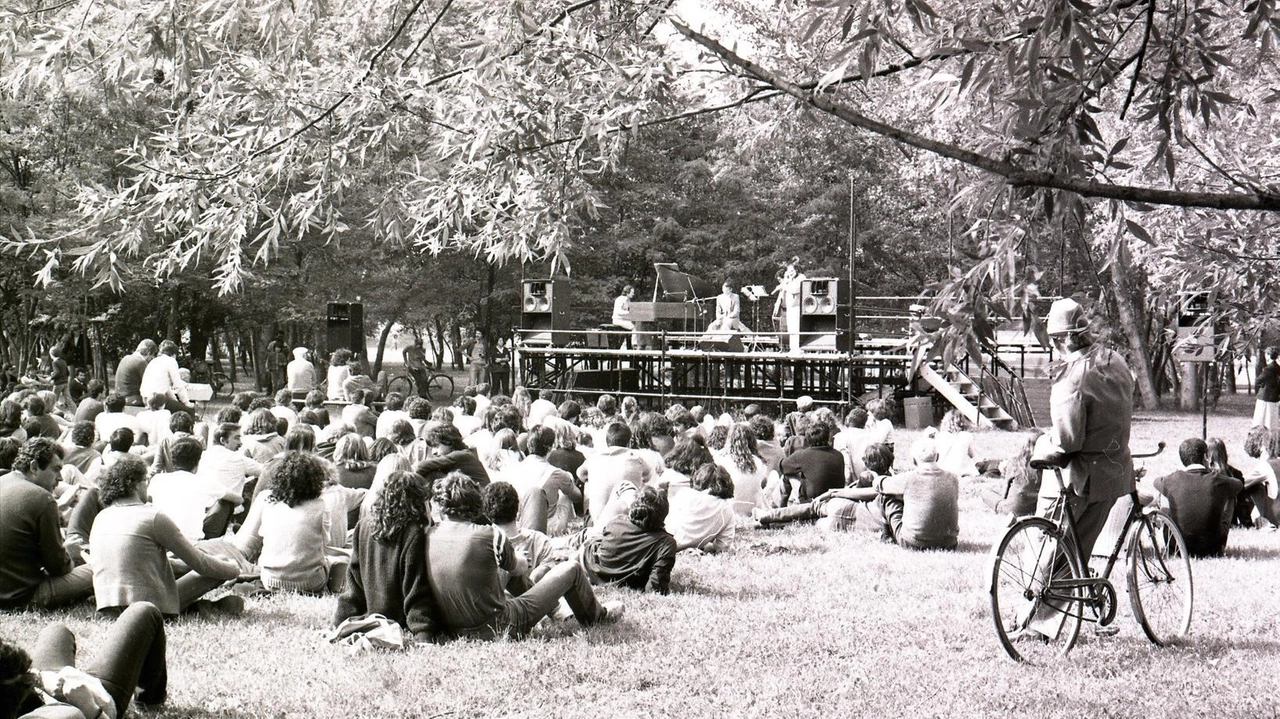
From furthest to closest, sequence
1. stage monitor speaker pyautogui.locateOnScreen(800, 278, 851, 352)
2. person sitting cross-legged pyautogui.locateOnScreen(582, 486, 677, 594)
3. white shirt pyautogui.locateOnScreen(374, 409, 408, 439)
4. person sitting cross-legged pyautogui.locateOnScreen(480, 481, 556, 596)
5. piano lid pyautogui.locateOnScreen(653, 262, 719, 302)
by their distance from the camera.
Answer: piano lid pyautogui.locateOnScreen(653, 262, 719, 302) → stage monitor speaker pyautogui.locateOnScreen(800, 278, 851, 352) → white shirt pyautogui.locateOnScreen(374, 409, 408, 439) → person sitting cross-legged pyautogui.locateOnScreen(582, 486, 677, 594) → person sitting cross-legged pyautogui.locateOnScreen(480, 481, 556, 596)

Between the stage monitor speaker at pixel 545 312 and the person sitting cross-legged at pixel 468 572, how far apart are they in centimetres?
1657

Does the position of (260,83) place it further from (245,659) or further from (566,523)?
(566,523)

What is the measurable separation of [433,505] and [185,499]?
1472 millimetres

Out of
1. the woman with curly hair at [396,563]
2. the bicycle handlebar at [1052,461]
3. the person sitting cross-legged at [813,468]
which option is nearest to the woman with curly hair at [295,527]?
the woman with curly hair at [396,563]

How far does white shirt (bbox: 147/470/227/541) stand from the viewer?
708 cm

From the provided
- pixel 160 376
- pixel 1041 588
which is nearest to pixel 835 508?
pixel 1041 588

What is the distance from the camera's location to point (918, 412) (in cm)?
1862

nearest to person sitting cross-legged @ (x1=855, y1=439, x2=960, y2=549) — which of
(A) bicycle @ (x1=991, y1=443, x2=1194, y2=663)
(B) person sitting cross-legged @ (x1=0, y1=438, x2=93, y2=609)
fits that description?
(A) bicycle @ (x1=991, y1=443, x2=1194, y2=663)

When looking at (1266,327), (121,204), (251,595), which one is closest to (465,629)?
(251,595)

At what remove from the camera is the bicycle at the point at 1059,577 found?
522 cm

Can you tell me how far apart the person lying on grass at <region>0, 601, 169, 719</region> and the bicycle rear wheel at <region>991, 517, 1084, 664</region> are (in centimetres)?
342

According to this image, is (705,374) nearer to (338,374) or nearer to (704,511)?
(338,374)

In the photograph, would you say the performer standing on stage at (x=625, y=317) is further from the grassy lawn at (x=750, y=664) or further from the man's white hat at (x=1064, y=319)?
the man's white hat at (x=1064, y=319)

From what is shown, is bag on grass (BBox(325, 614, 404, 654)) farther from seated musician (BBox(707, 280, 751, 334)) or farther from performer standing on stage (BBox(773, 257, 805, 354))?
seated musician (BBox(707, 280, 751, 334))
